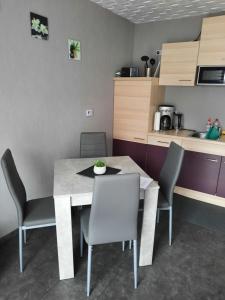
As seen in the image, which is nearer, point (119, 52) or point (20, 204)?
point (20, 204)

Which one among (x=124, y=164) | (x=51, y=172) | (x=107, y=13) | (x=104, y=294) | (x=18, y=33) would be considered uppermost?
(x=107, y=13)

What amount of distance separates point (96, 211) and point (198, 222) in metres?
1.63

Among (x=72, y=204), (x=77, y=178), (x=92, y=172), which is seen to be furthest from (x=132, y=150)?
(x=72, y=204)

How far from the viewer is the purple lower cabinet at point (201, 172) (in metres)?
2.91

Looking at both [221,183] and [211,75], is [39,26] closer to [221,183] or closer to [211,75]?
[211,75]

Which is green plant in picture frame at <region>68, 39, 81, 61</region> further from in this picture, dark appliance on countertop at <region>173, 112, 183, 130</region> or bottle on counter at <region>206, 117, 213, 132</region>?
bottle on counter at <region>206, 117, 213, 132</region>

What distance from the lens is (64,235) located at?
1698 mm

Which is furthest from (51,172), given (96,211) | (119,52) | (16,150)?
(119,52)

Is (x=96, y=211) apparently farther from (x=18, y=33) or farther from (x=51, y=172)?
(x=18, y=33)

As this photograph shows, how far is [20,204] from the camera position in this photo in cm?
176

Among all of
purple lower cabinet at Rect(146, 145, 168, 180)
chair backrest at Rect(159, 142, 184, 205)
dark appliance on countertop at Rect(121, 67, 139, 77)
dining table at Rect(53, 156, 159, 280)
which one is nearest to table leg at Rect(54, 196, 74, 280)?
dining table at Rect(53, 156, 159, 280)

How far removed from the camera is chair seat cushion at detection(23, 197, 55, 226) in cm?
179

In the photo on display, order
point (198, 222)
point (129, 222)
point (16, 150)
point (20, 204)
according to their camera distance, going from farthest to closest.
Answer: point (198, 222) → point (16, 150) → point (20, 204) → point (129, 222)

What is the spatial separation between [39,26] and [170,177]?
191 cm
